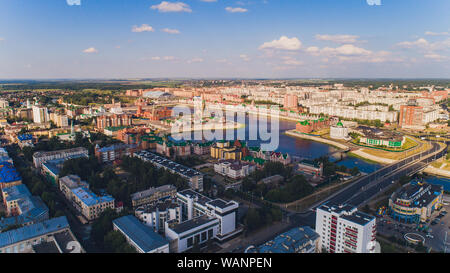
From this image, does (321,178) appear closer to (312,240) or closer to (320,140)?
(312,240)

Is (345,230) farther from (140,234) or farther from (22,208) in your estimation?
(22,208)

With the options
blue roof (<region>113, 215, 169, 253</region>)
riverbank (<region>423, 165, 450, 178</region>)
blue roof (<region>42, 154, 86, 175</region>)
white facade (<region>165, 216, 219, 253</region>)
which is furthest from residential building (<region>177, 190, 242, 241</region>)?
riverbank (<region>423, 165, 450, 178</region>)

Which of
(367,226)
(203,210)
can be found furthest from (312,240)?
(203,210)

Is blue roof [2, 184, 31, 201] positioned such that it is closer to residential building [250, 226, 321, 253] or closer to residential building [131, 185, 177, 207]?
residential building [131, 185, 177, 207]

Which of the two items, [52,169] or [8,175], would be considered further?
[52,169]

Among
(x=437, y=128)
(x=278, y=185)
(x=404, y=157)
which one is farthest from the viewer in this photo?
(x=437, y=128)

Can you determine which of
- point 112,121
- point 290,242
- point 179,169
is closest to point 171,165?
point 179,169
